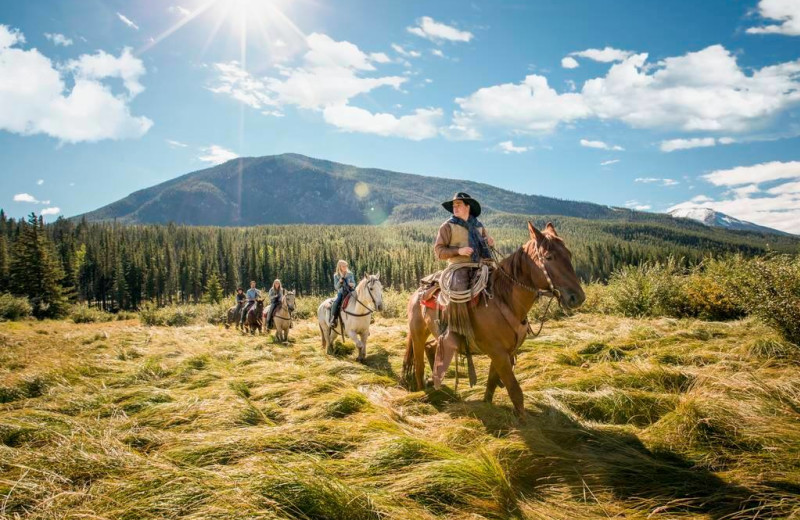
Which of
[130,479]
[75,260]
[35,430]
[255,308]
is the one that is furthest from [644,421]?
[75,260]

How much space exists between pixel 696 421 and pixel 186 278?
281 feet

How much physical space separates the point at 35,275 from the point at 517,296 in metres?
53.4

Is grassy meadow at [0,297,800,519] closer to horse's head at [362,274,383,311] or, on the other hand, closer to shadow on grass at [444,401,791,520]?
shadow on grass at [444,401,791,520]

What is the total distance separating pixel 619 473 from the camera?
3008mm

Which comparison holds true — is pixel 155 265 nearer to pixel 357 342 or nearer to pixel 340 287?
pixel 340 287

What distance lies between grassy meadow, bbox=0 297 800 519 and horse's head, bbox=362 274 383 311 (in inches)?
149

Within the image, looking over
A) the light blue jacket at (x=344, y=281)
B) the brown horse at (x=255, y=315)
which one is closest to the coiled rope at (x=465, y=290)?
the light blue jacket at (x=344, y=281)

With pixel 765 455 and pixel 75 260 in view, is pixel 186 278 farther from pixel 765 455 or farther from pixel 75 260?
pixel 765 455

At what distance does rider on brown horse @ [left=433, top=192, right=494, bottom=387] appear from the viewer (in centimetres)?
499

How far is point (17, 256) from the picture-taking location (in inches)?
1556

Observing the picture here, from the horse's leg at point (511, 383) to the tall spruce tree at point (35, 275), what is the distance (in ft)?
163

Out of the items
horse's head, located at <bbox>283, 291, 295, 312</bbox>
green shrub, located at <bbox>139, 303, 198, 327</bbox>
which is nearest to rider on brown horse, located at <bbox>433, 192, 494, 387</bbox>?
horse's head, located at <bbox>283, 291, 295, 312</bbox>

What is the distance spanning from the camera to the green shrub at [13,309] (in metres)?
28.1

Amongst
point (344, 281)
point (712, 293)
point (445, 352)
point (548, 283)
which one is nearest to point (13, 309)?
point (344, 281)
